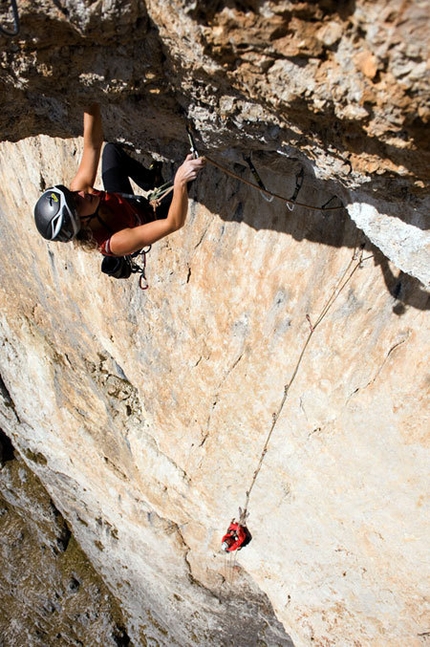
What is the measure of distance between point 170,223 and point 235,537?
457 centimetres

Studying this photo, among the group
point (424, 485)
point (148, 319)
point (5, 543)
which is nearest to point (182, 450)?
point (148, 319)

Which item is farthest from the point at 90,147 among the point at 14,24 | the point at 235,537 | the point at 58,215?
the point at 235,537

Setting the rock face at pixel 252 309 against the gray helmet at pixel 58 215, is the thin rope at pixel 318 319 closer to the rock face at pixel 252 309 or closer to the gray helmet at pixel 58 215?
the rock face at pixel 252 309

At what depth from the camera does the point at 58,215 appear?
3.10 m

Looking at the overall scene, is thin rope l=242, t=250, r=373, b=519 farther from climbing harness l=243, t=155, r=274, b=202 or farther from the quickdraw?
climbing harness l=243, t=155, r=274, b=202

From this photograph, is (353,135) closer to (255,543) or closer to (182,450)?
(182,450)

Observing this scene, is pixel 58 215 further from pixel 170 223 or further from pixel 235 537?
pixel 235 537

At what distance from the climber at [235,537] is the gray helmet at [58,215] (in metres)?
4.44

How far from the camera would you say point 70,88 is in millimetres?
3047

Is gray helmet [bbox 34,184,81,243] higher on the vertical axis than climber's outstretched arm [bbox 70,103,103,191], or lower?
lower

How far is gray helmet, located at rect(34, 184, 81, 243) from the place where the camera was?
311cm

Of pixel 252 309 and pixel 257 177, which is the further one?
pixel 252 309

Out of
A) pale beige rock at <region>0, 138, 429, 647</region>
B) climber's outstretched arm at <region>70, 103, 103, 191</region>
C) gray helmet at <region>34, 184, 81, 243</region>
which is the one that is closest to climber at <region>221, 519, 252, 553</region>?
pale beige rock at <region>0, 138, 429, 647</region>

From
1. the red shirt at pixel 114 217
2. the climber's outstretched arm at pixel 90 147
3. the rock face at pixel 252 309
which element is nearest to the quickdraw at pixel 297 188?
the rock face at pixel 252 309
